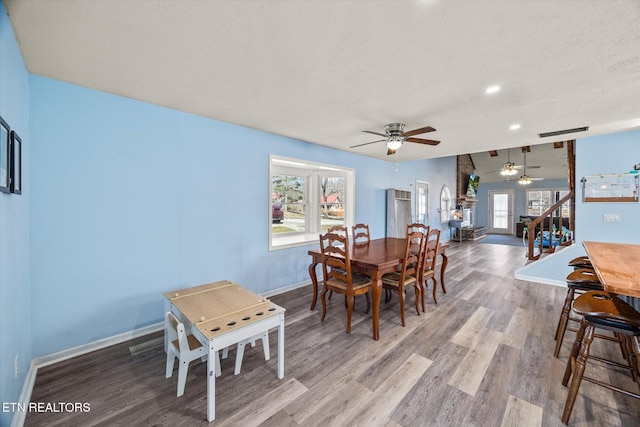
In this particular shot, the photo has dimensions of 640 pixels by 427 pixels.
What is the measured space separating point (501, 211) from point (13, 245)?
13769 mm

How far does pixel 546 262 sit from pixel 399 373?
3.81 metres

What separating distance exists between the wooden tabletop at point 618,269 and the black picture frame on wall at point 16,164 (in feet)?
11.4

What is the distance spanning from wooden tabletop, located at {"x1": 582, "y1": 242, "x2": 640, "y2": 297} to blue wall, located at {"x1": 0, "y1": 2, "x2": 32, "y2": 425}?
3285 mm

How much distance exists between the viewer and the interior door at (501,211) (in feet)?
35.9

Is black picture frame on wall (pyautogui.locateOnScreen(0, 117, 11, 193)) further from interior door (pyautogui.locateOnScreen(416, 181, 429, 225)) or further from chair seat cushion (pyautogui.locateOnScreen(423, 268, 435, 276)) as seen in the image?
interior door (pyautogui.locateOnScreen(416, 181, 429, 225))

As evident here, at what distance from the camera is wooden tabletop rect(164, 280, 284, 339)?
5.48 feet

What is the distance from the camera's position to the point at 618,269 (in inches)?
68.8

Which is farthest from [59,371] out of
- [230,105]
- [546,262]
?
[546,262]

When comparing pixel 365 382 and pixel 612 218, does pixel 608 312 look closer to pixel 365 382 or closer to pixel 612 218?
pixel 365 382

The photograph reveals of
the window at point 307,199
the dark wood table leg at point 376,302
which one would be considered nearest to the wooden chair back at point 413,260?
the dark wood table leg at point 376,302

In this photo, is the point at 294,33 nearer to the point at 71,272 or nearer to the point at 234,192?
the point at 234,192

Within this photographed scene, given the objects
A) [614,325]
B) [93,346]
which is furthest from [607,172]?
[93,346]

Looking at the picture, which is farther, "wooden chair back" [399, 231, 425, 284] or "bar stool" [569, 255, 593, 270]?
"wooden chair back" [399, 231, 425, 284]

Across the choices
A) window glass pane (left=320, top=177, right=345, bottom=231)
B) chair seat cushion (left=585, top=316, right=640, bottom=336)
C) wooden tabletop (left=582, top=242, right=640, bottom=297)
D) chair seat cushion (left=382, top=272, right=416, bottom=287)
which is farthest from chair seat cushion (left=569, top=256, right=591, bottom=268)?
window glass pane (left=320, top=177, right=345, bottom=231)
